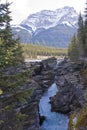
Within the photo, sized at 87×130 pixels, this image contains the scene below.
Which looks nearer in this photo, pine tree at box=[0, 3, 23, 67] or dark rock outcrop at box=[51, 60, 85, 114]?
pine tree at box=[0, 3, 23, 67]

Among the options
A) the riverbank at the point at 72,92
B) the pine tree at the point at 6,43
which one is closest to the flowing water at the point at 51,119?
the riverbank at the point at 72,92

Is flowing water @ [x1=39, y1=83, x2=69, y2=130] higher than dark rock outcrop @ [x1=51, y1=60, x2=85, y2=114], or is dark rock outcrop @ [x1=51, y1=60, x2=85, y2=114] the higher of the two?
dark rock outcrop @ [x1=51, y1=60, x2=85, y2=114]

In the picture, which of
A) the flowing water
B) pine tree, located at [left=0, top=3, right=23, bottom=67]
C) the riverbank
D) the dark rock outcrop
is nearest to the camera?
pine tree, located at [left=0, top=3, right=23, bottom=67]

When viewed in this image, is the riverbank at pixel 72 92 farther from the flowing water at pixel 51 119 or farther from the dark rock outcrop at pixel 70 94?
the flowing water at pixel 51 119

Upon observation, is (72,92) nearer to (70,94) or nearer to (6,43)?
(70,94)

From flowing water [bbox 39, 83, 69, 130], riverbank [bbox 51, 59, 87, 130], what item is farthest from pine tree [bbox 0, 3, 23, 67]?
flowing water [bbox 39, 83, 69, 130]

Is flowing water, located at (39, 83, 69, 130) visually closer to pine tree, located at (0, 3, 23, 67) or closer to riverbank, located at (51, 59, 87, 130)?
riverbank, located at (51, 59, 87, 130)

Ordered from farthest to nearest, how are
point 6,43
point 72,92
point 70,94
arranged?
1. point 70,94
2. point 72,92
3. point 6,43

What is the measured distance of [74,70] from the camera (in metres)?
63.6

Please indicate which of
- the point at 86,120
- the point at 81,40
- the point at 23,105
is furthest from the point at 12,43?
the point at 81,40

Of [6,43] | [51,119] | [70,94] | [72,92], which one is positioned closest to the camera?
[6,43]

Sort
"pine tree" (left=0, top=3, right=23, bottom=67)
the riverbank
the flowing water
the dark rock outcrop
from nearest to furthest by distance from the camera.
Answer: "pine tree" (left=0, top=3, right=23, bottom=67), the riverbank, the dark rock outcrop, the flowing water

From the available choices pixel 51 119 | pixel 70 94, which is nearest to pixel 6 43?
pixel 51 119

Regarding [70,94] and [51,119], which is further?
[70,94]
